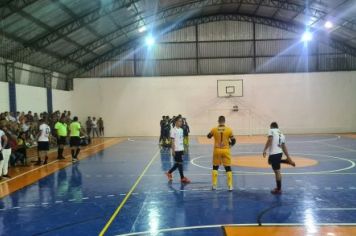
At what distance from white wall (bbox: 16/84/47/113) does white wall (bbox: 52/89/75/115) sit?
2514 millimetres

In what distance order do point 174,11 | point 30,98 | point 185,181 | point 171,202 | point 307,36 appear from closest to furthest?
point 171,202 < point 185,181 < point 30,98 < point 174,11 < point 307,36

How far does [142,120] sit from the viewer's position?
36562 millimetres

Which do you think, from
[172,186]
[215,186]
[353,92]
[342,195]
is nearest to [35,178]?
[172,186]

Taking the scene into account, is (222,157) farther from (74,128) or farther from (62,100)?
(62,100)

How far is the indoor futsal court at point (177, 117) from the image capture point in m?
8.71

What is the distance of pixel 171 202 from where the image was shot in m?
9.62

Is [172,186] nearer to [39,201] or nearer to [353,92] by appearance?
[39,201]

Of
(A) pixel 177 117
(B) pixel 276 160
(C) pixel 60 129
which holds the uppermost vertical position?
(A) pixel 177 117

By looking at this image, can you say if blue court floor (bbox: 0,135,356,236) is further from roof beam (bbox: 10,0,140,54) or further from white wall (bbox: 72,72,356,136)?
white wall (bbox: 72,72,356,136)

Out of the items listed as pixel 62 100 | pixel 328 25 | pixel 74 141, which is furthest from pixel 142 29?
pixel 74 141

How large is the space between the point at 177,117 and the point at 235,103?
23.4 meters

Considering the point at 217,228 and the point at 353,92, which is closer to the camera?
the point at 217,228

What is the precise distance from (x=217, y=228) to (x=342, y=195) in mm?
4443

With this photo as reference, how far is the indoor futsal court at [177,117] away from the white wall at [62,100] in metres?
0.17
